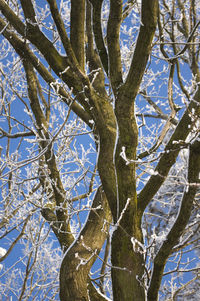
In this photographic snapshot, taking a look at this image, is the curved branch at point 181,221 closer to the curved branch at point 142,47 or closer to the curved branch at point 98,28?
the curved branch at point 142,47

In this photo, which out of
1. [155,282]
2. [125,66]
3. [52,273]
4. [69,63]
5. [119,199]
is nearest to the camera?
[155,282]

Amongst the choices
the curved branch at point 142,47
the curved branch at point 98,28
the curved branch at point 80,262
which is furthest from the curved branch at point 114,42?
the curved branch at point 80,262

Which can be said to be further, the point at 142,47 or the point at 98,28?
the point at 98,28

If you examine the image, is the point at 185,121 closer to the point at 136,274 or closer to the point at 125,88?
the point at 125,88

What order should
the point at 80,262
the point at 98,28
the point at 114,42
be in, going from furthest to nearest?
the point at 80,262 → the point at 98,28 → the point at 114,42

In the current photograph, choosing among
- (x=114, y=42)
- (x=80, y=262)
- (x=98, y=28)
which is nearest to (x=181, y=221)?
(x=80, y=262)

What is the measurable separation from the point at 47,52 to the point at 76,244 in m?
1.82

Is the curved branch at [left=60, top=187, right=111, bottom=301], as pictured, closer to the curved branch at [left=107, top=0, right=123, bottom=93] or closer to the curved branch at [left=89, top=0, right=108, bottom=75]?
the curved branch at [left=107, top=0, right=123, bottom=93]

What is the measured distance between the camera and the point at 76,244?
2975 mm

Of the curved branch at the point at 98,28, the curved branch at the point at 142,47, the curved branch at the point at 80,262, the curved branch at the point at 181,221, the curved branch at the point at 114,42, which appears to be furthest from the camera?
the curved branch at the point at 80,262

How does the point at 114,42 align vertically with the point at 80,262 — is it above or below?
above

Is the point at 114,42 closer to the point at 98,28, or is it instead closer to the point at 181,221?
the point at 98,28

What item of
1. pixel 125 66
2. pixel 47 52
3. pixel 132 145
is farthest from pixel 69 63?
pixel 125 66

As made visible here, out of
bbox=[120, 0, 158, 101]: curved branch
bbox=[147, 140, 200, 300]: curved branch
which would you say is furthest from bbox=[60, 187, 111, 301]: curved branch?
bbox=[120, 0, 158, 101]: curved branch
